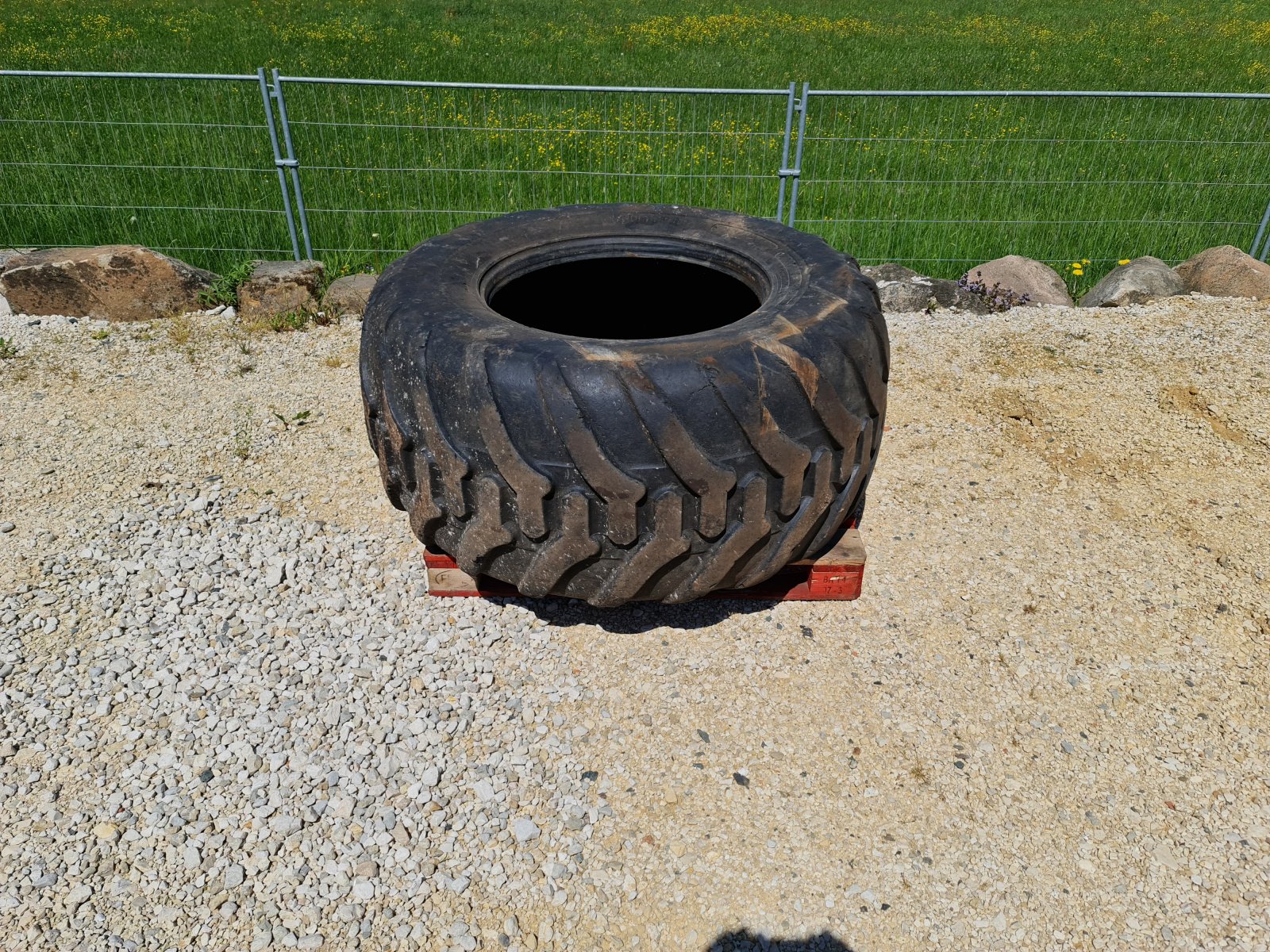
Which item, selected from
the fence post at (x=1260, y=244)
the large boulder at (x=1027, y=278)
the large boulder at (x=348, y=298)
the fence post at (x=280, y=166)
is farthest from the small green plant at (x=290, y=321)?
the fence post at (x=1260, y=244)

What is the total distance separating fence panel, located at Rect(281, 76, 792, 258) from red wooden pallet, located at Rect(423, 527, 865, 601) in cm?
368

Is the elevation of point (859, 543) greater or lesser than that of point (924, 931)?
greater

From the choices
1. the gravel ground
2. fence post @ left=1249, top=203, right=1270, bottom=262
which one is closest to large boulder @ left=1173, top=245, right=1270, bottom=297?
fence post @ left=1249, top=203, right=1270, bottom=262

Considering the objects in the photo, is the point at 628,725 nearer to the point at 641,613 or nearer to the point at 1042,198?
the point at 641,613

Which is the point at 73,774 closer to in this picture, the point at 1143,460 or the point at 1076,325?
the point at 1143,460

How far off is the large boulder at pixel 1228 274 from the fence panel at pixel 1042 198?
1.47 ft

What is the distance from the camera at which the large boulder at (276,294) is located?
578cm

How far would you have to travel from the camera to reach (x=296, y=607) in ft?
10.8

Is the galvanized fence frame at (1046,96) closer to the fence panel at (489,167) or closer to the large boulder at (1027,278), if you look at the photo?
the fence panel at (489,167)

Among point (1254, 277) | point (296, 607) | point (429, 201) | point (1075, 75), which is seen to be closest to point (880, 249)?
point (1254, 277)

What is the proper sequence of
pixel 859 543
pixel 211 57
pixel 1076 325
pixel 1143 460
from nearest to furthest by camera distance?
pixel 859 543, pixel 1143 460, pixel 1076 325, pixel 211 57

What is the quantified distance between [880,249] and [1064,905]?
5253 mm

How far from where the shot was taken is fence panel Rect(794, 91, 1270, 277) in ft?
22.1

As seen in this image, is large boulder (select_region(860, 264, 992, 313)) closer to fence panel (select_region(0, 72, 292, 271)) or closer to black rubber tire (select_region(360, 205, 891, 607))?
black rubber tire (select_region(360, 205, 891, 607))
